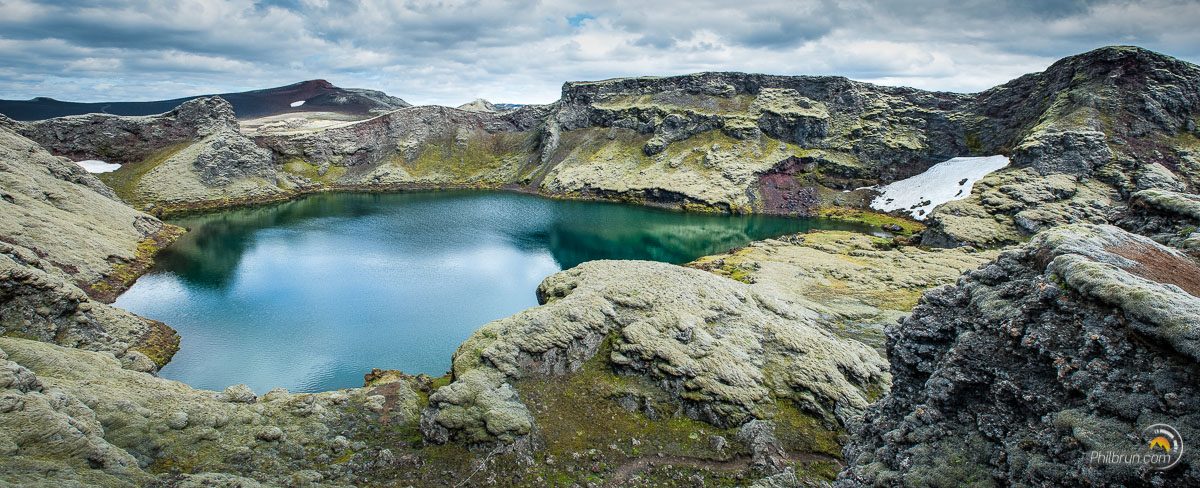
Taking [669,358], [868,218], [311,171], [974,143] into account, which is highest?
[974,143]

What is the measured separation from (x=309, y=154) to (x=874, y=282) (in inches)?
5207

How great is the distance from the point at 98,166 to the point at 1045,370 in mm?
136695

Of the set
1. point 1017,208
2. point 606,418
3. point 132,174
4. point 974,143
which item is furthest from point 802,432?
point 974,143

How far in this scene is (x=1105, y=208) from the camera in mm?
74562

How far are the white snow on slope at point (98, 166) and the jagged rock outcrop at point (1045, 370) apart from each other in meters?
130

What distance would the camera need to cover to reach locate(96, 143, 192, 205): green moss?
86.3 m

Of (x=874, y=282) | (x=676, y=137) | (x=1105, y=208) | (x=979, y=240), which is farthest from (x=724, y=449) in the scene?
(x=676, y=137)

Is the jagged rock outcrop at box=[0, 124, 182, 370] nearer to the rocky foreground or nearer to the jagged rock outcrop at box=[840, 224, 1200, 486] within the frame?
the rocky foreground

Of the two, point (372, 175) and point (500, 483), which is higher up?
point (372, 175)

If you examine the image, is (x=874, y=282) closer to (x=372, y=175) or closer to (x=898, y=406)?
(x=898, y=406)

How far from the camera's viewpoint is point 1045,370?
11953 millimetres

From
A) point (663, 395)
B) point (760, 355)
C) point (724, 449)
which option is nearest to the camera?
point (724, 449)

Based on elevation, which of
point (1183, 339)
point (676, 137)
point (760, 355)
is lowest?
point (760, 355)

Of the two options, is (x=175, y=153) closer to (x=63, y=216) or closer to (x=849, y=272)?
(x=63, y=216)
